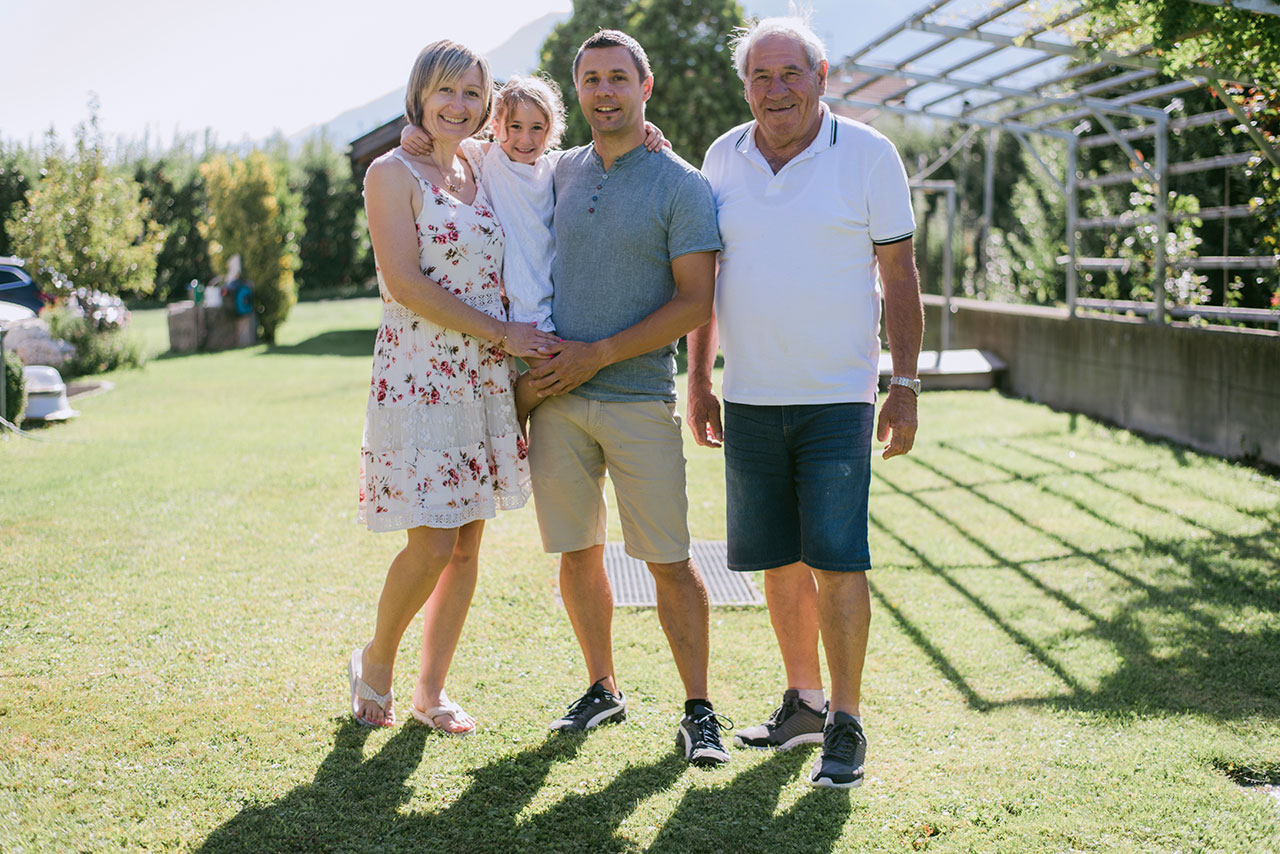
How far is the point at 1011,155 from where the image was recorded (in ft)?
64.0

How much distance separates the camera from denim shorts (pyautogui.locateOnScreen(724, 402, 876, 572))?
2816 millimetres

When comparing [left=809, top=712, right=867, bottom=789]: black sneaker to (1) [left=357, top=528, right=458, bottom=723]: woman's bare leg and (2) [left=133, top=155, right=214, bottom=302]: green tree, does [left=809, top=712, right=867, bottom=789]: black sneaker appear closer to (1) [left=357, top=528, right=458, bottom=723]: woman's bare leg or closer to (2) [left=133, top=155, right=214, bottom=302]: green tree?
(1) [left=357, top=528, right=458, bottom=723]: woman's bare leg

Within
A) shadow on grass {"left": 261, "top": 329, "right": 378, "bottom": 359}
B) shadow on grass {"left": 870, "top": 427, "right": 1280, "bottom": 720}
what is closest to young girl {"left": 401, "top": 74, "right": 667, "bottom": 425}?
shadow on grass {"left": 870, "top": 427, "right": 1280, "bottom": 720}

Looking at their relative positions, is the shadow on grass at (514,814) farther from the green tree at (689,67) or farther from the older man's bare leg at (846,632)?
the green tree at (689,67)

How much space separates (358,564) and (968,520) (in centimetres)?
305

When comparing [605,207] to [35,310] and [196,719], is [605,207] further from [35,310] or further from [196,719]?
[35,310]

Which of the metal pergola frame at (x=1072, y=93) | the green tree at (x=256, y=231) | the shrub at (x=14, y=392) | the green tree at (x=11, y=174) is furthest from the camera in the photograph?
the green tree at (x=11, y=174)

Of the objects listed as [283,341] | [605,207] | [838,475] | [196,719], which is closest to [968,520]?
[838,475]

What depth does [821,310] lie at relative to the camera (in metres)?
2.81

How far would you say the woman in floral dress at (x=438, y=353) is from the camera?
9.26 ft

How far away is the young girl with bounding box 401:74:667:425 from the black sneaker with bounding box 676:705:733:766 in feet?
3.22

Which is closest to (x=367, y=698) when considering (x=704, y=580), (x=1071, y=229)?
(x=704, y=580)

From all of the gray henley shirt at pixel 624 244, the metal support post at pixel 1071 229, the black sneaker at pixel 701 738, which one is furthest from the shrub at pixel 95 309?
the black sneaker at pixel 701 738

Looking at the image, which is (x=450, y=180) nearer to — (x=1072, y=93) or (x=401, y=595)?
(x=401, y=595)
